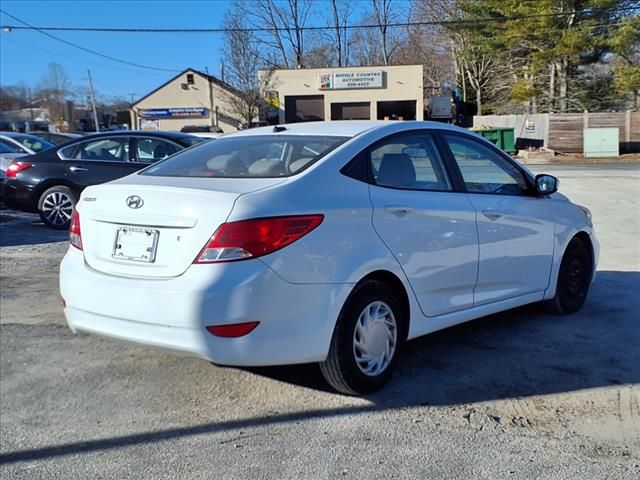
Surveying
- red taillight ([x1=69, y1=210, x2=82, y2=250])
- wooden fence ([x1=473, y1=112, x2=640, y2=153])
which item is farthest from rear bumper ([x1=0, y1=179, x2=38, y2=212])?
wooden fence ([x1=473, y1=112, x2=640, y2=153])

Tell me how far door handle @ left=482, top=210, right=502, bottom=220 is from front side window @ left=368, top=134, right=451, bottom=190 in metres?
0.36

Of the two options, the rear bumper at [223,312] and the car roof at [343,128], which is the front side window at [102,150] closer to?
the car roof at [343,128]

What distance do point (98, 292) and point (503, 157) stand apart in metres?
3.20

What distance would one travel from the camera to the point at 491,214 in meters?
4.64

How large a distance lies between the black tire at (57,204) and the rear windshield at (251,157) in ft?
20.3

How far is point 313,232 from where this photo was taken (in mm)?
3422

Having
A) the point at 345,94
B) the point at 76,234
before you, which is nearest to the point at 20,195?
the point at 76,234

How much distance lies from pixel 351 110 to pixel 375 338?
44.3 meters

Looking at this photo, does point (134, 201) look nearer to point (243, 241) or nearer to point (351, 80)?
point (243, 241)

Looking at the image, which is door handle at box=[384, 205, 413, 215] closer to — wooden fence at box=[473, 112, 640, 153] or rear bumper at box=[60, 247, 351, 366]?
rear bumper at box=[60, 247, 351, 366]

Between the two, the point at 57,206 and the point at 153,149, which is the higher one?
the point at 153,149

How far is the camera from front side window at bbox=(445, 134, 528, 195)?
4.69m

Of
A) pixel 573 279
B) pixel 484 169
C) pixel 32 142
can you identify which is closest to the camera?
pixel 484 169

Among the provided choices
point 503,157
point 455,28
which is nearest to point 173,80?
point 455,28
